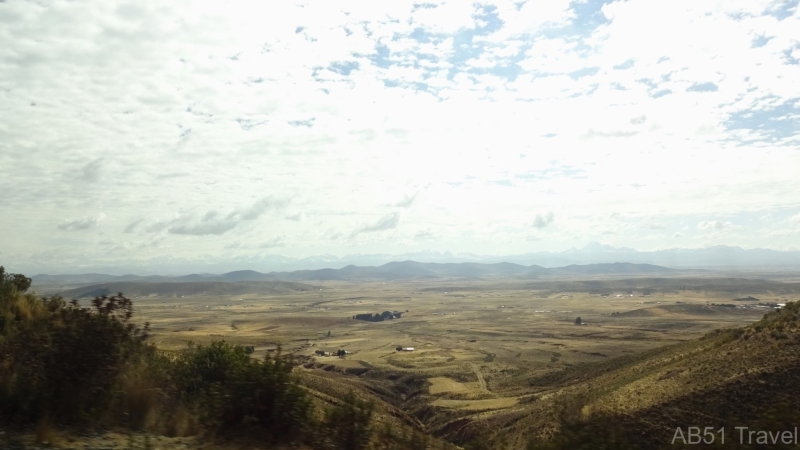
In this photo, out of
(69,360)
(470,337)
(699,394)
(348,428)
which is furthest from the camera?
(470,337)

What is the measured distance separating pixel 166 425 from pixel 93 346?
203cm

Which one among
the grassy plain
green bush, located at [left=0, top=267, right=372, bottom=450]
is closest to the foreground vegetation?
green bush, located at [left=0, top=267, right=372, bottom=450]

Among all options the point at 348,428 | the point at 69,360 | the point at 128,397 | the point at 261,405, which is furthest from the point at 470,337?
the point at 69,360

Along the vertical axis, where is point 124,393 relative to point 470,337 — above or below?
above

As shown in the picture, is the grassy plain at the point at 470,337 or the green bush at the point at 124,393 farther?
the grassy plain at the point at 470,337

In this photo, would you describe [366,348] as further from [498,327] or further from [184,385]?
[184,385]

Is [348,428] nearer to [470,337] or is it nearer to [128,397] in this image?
[128,397]

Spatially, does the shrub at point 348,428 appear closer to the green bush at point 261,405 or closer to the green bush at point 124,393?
the green bush at point 124,393

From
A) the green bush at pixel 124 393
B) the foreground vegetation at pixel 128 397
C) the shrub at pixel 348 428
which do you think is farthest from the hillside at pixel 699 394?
the green bush at pixel 124 393

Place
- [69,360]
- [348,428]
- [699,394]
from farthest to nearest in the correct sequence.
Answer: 1. [699,394]
2. [348,428]
3. [69,360]

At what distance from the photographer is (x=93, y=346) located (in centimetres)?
992

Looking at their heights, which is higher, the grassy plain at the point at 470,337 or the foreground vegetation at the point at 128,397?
the foreground vegetation at the point at 128,397

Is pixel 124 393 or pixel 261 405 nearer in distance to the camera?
pixel 261 405

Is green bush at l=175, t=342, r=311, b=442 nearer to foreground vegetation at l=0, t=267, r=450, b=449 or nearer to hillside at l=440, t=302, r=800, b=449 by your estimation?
foreground vegetation at l=0, t=267, r=450, b=449
